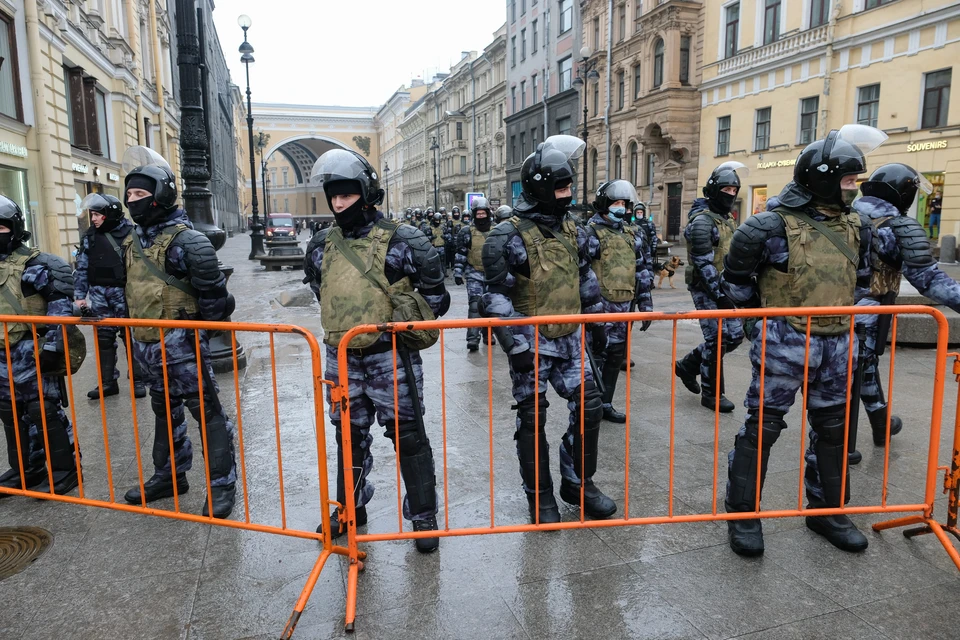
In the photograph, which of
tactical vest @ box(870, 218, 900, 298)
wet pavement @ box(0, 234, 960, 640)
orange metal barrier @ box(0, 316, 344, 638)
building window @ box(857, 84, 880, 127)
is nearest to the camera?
wet pavement @ box(0, 234, 960, 640)

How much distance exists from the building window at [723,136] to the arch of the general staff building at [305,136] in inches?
3047

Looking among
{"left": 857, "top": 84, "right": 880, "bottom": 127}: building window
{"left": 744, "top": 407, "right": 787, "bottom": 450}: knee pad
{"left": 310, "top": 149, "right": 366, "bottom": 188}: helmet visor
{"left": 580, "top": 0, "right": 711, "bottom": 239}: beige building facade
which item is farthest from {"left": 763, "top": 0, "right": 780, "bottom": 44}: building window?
{"left": 310, "top": 149, "right": 366, "bottom": 188}: helmet visor

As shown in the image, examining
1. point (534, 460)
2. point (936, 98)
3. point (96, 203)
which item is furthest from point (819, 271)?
point (936, 98)

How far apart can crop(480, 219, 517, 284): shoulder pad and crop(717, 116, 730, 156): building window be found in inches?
1069

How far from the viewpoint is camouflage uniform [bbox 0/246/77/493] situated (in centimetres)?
396

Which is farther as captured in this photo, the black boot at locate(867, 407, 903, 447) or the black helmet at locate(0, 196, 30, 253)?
the black boot at locate(867, 407, 903, 447)

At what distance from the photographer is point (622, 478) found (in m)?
4.25

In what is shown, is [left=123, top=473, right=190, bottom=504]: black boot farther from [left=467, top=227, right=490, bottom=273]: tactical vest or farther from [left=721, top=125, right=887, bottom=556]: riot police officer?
[left=467, top=227, right=490, bottom=273]: tactical vest

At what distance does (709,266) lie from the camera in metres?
5.33

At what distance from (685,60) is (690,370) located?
28.1 meters

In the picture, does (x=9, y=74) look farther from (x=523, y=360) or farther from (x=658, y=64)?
(x=658, y=64)

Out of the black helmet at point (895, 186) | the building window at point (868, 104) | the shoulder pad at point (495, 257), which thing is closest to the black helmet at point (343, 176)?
the shoulder pad at point (495, 257)

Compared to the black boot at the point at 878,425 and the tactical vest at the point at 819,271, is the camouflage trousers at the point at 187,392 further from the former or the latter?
the black boot at the point at 878,425

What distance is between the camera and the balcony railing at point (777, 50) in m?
23.0
